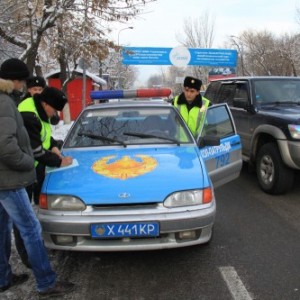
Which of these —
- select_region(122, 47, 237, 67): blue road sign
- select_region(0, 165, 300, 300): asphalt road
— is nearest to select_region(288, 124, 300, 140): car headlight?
select_region(0, 165, 300, 300): asphalt road

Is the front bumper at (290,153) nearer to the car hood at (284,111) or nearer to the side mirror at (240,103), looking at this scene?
the car hood at (284,111)

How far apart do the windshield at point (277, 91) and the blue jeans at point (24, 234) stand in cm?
483

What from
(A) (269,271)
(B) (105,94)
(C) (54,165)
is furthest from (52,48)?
(A) (269,271)

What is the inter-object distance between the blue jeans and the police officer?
105 inches

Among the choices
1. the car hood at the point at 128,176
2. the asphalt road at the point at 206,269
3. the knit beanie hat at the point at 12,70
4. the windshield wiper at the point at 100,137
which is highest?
the knit beanie hat at the point at 12,70

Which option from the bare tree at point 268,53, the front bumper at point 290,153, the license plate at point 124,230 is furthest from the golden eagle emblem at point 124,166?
the bare tree at point 268,53

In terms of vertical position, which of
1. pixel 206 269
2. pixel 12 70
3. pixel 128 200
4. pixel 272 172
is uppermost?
pixel 12 70

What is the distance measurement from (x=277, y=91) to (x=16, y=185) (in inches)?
213

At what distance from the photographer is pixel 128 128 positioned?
4574mm

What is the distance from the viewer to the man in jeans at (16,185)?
2754mm

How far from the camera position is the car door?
4.54m

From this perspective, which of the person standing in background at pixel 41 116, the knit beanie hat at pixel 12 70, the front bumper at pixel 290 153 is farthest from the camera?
the front bumper at pixel 290 153

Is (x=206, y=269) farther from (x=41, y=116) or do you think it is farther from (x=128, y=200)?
(x=41, y=116)

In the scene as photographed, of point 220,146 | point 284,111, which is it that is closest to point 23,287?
point 220,146
